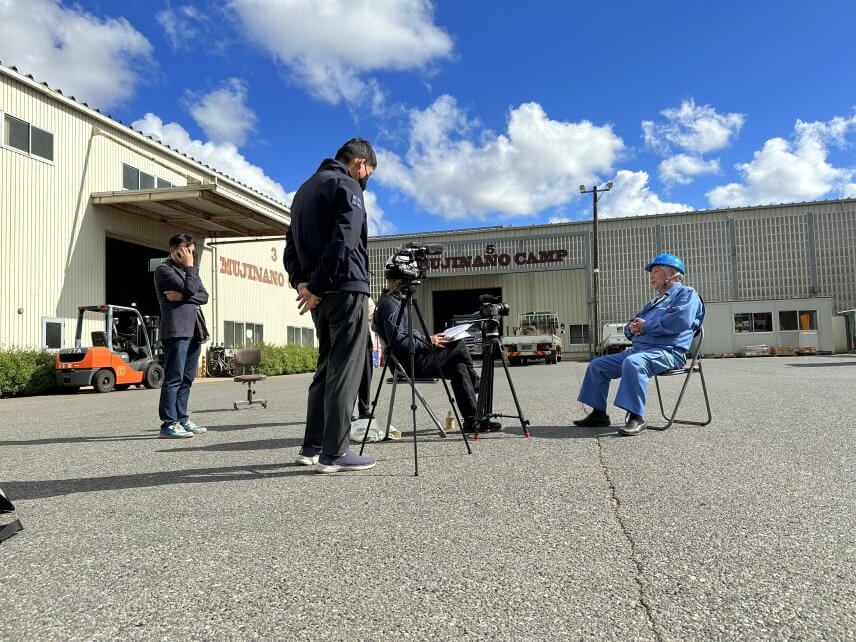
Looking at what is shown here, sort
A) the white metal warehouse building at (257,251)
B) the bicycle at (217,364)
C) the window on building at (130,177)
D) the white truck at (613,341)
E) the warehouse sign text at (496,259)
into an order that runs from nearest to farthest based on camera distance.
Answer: the white metal warehouse building at (257,251)
the window on building at (130,177)
the bicycle at (217,364)
the white truck at (613,341)
the warehouse sign text at (496,259)

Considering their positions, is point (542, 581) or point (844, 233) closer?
point (542, 581)

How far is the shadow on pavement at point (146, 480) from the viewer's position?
3797mm

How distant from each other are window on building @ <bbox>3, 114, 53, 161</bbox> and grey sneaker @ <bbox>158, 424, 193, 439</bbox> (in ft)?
44.9

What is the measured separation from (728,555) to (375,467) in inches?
95.2

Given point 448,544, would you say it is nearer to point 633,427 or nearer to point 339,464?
point 339,464

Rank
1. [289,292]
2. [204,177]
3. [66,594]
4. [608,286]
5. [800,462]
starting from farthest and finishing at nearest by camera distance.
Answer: [608,286], [289,292], [204,177], [800,462], [66,594]

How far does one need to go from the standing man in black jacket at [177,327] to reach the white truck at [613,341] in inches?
933

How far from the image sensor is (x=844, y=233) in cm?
3597

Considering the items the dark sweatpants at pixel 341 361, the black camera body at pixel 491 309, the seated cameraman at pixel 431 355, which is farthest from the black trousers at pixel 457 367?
the dark sweatpants at pixel 341 361

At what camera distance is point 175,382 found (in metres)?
6.12

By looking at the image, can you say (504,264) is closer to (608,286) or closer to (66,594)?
(608,286)

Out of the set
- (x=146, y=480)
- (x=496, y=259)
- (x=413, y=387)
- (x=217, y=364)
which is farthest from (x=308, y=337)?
(x=146, y=480)

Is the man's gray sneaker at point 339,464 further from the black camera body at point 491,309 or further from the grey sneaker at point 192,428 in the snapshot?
the grey sneaker at point 192,428

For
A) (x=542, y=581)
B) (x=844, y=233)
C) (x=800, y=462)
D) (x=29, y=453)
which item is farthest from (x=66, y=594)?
(x=844, y=233)
